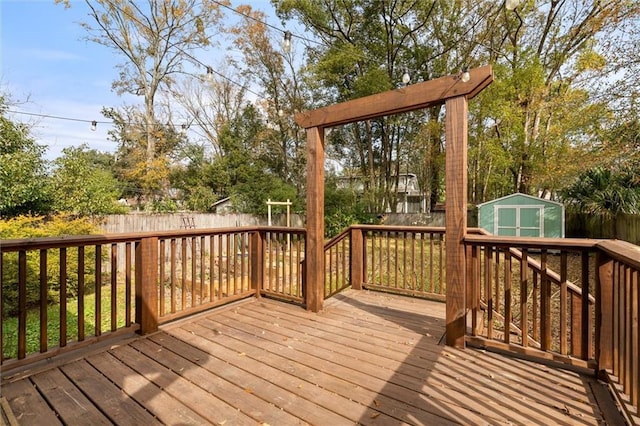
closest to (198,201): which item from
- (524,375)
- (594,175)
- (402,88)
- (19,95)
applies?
(19,95)

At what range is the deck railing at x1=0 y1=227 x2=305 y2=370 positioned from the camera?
6.92ft

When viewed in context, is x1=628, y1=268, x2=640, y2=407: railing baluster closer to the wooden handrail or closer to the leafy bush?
the wooden handrail

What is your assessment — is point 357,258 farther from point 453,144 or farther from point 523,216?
point 523,216

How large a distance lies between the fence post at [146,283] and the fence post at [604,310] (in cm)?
331

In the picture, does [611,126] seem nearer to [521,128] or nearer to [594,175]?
[594,175]

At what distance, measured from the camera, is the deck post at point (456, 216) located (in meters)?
2.50

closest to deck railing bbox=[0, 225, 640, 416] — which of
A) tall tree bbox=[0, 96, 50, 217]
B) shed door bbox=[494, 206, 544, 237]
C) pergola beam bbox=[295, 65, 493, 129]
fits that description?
pergola beam bbox=[295, 65, 493, 129]

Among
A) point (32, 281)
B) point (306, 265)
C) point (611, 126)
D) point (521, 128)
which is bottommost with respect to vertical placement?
point (32, 281)

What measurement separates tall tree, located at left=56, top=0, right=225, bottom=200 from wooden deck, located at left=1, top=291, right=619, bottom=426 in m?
13.1

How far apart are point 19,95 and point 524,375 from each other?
12918 mm

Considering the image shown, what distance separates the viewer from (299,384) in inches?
77.1

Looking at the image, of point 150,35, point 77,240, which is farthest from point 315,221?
point 150,35

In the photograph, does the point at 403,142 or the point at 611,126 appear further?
the point at 403,142

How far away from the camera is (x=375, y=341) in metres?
2.64
